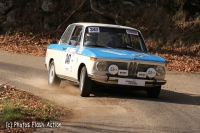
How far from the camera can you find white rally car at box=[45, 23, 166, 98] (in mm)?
12062

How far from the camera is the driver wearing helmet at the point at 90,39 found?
13.1 m

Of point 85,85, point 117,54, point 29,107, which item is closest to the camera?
point 29,107

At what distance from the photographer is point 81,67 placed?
12766 millimetres

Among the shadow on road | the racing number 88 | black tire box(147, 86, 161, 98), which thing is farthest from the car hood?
the shadow on road

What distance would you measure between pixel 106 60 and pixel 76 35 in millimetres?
2089

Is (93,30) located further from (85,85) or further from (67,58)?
(85,85)

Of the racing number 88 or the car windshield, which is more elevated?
the car windshield

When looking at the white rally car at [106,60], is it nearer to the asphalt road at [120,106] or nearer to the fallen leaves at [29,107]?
the asphalt road at [120,106]

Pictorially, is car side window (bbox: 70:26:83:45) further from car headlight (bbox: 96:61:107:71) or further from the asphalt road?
car headlight (bbox: 96:61:107:71)

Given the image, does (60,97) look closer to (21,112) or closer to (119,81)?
(119,81)

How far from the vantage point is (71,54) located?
13242 millimetres

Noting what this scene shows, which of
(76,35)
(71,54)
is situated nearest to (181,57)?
(76,35)

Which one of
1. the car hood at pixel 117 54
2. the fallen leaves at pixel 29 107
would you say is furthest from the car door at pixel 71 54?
the fallen leaves at pixel 29 107

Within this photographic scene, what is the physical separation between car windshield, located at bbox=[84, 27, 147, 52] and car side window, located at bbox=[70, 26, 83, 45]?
0.91 feet
